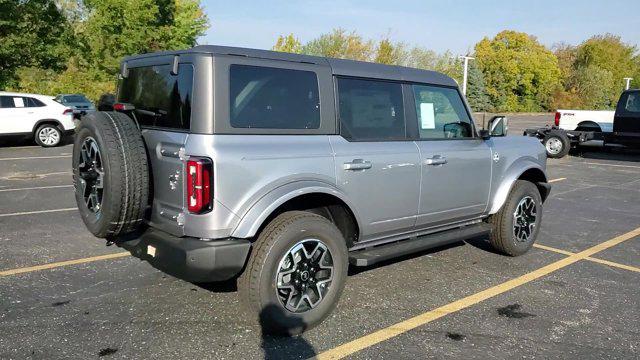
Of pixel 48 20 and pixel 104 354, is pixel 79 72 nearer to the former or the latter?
pixel 48 20

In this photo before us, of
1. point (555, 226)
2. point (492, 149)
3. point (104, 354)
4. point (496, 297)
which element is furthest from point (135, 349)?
point (555, 226)

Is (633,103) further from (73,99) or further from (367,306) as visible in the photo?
(73,99)

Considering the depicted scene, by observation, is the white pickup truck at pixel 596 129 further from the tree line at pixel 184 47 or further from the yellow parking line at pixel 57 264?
the tree line at pixel 184 47

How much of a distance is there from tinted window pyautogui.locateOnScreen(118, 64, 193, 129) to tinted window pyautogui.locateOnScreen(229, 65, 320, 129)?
309mm

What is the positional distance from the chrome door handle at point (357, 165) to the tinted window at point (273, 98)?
36cm

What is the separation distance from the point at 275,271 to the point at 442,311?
1463mm

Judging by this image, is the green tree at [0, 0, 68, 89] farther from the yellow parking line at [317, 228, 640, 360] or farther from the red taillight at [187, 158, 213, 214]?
the yellow parking line at [317, 228, 640, 360]

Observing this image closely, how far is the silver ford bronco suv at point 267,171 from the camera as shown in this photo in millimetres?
3209

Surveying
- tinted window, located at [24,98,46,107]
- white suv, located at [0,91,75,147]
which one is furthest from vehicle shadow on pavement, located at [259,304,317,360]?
tinted window, located at [24,98,46,107]

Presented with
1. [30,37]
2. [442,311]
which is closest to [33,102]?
[442,311]

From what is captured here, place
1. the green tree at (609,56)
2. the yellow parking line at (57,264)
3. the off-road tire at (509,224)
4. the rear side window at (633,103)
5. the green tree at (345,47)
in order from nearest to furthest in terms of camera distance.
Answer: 1. the yellow parking line at (57,264)
2. the off-road tire at (509,224)
3. the rear side window at (633,103)
4. the green tree at (345,47)
5. the green tree at (609,56)

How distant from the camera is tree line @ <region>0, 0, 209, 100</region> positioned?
2866cm

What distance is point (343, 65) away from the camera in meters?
4.02

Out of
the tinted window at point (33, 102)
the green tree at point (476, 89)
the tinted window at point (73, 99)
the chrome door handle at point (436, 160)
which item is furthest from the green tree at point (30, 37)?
the green tree at point (476, 89)
